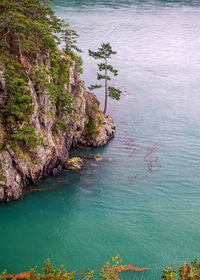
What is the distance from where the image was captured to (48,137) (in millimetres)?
41469

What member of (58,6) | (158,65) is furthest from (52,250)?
(58,6)

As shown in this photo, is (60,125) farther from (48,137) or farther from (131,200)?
(131,200)

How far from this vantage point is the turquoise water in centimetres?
3366

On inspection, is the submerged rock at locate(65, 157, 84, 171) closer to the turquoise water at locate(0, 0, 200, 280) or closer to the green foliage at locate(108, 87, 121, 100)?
the turquoise water at locate(0, 0, 200, 280)

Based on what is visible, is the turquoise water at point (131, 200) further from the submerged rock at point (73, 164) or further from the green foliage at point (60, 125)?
the green foliage at point (60, 125)

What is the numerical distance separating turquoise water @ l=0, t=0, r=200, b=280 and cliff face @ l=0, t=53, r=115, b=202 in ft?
7.44

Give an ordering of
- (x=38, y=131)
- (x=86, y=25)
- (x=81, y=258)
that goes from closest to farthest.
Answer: (x=81, y=258)
(x=38, y=131)
(x=86, y=25)

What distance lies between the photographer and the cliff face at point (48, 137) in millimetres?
35938

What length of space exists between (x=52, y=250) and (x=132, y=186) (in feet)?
55.5

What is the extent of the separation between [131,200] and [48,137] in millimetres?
16119

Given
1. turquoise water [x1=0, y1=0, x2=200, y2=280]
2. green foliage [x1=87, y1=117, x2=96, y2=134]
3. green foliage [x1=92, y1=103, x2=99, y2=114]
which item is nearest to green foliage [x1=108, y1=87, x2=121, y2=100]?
green foliage [x1=92, y1=103, x2=99, y2=114]

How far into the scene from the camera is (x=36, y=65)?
37969mm

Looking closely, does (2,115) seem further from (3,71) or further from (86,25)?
(86,25)

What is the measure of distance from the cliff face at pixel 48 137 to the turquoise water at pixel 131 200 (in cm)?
227
